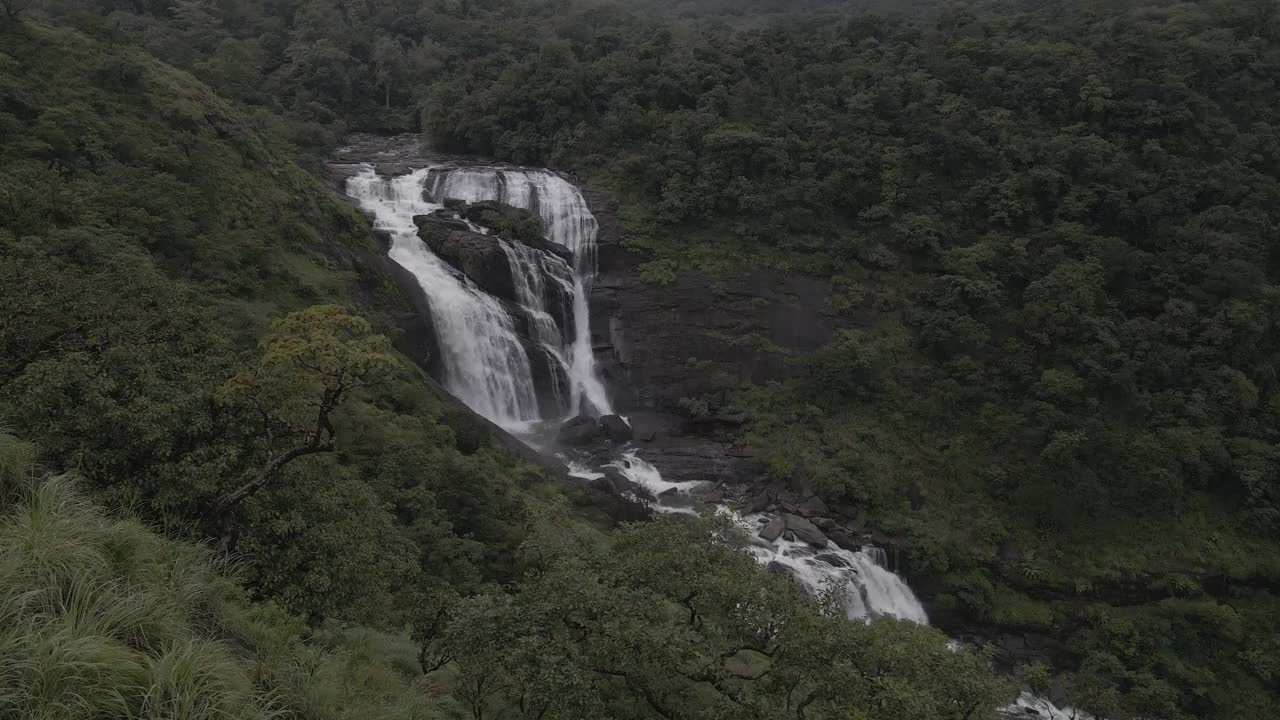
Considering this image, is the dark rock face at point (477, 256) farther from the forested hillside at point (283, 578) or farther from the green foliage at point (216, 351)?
the forested hillside at point (283, 578)

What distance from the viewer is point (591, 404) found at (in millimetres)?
27188

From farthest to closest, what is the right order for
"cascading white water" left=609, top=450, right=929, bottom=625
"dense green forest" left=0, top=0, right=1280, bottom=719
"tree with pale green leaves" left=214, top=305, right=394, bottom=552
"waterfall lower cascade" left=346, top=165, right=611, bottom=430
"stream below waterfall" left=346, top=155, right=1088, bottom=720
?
"waterfall lower cascade" left=346, top=165, right=611, bottom=430, "stream below waterfall" left=346, top=155, right=1088, bottom=720, "cascading white water" left=609, top=450, right=929, bottom=625, "dense green forest" left=0, top=0, right=1280, bottom=719, "tree with pale green leaves" left=214, top=305, right=394, bottom=552

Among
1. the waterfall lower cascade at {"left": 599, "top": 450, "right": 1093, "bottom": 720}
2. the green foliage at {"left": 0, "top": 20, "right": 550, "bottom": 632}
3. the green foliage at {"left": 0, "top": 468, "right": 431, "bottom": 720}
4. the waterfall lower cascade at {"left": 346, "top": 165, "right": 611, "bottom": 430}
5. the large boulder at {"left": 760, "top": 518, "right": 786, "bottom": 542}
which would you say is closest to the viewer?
the green foliage at {"left": 0, "top": 468, "right": 431, "bottom": 720}

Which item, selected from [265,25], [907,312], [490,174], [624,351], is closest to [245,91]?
[490,174]

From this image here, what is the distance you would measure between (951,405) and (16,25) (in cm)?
3364

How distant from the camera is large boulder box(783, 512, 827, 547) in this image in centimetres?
2100

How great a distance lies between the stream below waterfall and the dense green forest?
7.16 feet

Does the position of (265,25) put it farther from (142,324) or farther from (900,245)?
(142,324)

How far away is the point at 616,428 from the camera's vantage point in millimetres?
25547

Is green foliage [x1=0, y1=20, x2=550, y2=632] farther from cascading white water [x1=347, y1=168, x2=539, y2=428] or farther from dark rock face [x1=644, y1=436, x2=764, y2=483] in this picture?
dark rock face [x1=644, y1=436, x2=764, y2=483]

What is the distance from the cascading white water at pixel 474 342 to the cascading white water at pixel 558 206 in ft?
10.4

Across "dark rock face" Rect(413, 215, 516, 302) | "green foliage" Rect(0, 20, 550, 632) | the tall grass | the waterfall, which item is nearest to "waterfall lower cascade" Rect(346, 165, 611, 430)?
"dark rock face" Rect(413, 215, 516, 302)

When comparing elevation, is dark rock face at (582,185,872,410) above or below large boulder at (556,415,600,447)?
above

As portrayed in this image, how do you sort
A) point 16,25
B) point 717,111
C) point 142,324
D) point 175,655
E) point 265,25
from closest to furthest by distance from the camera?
point 175,655 → point 142,324 → point 16,25 → point 717,111 → point 265,25
